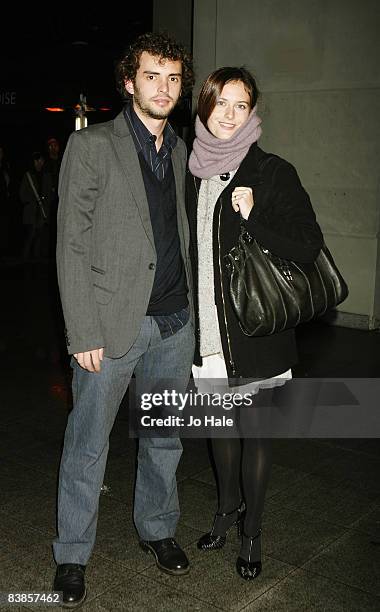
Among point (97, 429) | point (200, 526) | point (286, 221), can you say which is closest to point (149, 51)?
point (286, 221)

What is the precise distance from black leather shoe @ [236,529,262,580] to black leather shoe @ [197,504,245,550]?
0.22 meters

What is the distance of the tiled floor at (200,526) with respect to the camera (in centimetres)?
314

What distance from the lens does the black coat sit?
9.81 feet

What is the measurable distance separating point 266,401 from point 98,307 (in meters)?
0.86

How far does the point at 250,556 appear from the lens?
330 centimetres

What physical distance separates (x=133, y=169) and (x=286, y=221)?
0.67 meters

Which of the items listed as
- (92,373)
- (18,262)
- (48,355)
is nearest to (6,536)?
(92,373)

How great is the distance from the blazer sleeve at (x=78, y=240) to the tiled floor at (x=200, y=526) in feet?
3.70

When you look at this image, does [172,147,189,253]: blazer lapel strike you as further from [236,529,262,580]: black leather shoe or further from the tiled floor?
the tiled floor

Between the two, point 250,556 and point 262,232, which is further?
point 250,556

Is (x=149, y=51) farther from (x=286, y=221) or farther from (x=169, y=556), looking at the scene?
(x=169, y=556)

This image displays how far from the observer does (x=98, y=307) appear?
299cm

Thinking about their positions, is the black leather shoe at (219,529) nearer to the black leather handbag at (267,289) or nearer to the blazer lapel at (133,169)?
the black leather handbag at (267,289)

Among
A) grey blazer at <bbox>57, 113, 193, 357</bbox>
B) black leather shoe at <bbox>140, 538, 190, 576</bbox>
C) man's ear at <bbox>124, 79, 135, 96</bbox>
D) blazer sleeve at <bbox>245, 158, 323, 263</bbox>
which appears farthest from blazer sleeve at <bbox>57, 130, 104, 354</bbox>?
black leather shoe at <bbox>140, 538, 190, 576</bbox>
